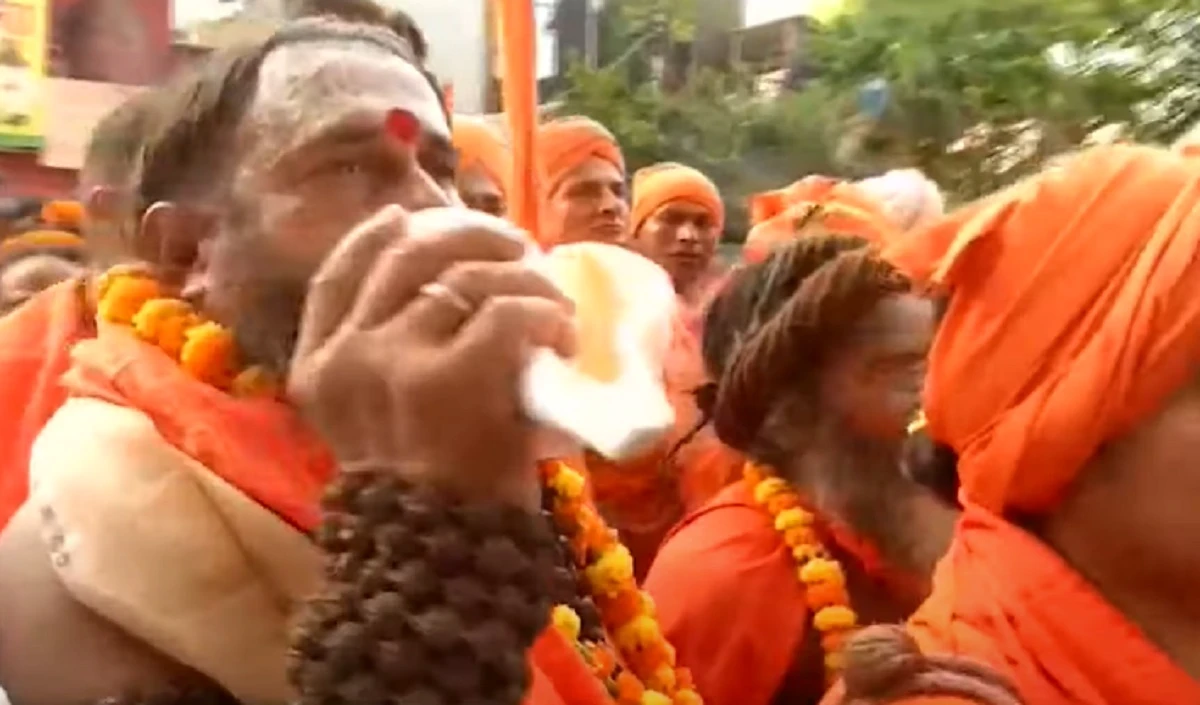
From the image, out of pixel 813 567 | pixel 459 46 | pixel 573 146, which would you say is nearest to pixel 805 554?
pixel 813 567

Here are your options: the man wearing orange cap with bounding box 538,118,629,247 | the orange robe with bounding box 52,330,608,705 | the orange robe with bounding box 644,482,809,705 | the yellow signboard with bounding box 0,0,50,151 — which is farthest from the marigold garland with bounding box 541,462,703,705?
the yellow signboard with bounding box 0,0,50,151

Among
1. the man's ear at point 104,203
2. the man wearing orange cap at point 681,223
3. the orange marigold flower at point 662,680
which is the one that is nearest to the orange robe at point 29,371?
the man's ear at point 104,203

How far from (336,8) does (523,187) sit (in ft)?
0.66

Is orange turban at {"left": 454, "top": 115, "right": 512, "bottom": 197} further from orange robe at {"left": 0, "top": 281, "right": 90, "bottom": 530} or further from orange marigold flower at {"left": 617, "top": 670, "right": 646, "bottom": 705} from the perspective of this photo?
orange marigold flower at {"left": 617, "top": 670, "right": 646, "bottom": 705}

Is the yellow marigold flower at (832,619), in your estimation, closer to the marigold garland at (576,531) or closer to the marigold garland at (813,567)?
the marigold garland at (813,567)

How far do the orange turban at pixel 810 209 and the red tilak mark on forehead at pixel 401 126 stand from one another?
4.02 ft

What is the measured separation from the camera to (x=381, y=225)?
3.25 ft

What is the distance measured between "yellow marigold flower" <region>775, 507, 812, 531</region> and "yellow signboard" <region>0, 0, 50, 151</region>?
70.1 inches

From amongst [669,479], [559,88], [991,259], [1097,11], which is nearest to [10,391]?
[991,259]

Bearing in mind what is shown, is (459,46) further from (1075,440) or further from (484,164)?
(1075,440)

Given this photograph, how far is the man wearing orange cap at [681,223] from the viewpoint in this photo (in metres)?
3.77

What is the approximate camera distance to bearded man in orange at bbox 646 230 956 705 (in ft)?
6.62

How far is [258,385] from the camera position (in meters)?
1.18

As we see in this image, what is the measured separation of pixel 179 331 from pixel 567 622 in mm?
336
